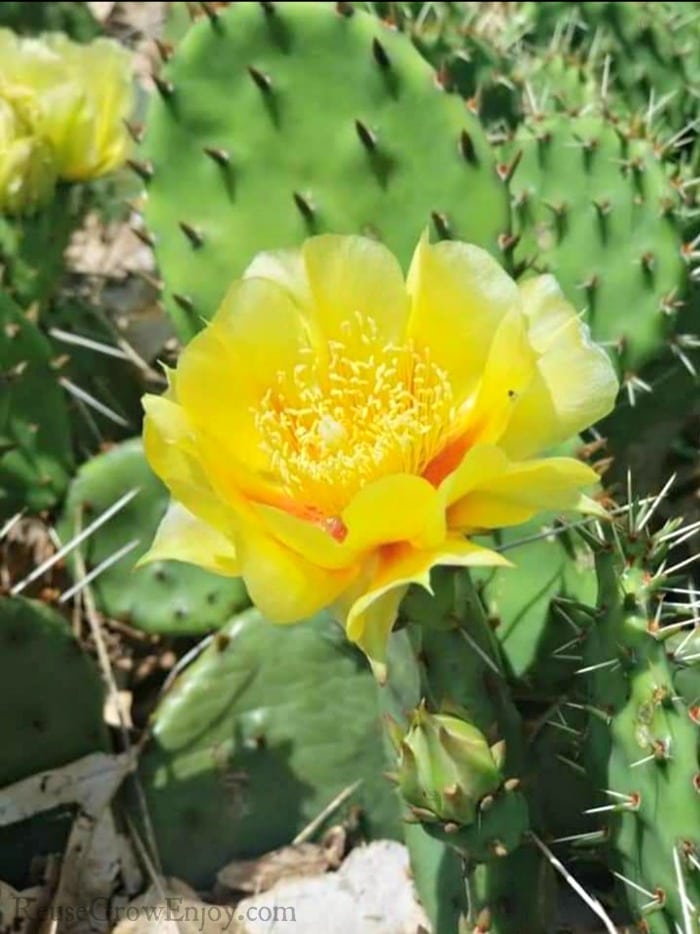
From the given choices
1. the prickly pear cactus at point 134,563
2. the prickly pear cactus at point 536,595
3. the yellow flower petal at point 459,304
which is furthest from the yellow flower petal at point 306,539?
the prickly pear cactus at point 134,563

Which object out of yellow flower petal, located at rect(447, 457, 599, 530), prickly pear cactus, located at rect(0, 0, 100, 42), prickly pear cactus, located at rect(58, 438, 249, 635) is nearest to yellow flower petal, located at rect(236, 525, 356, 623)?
yellow flower petal, located at rect(447, 457, 599, 530)

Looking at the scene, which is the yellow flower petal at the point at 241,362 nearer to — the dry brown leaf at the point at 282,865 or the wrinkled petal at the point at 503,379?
the wrinkled petal at the point at 503,379

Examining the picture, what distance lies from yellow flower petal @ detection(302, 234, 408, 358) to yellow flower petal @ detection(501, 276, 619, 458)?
0.47 feet

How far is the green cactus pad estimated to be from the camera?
1.50 meters

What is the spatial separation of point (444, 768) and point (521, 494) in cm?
22

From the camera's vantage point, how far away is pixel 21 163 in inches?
66.2

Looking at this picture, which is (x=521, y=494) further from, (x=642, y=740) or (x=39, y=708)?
(x=39, y=708)

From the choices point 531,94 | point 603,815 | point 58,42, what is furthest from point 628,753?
point 58,42

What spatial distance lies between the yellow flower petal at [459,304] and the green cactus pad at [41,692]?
58cm

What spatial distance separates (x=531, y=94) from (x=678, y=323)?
0.37 m

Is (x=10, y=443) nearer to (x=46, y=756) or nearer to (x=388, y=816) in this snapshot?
(x=46, y=756)

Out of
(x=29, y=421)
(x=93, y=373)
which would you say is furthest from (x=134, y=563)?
(x=93, y=373)

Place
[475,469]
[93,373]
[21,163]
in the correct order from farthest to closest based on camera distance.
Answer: [93,373], [21,163], [475,469]

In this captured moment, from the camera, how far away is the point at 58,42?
6.39ft
